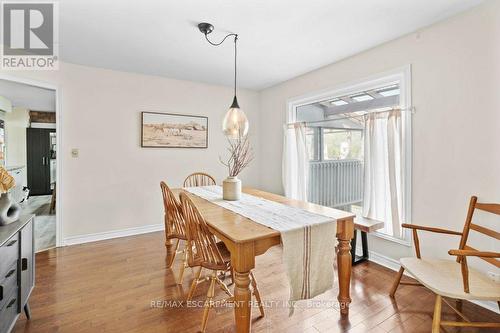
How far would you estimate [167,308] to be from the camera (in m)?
1.86

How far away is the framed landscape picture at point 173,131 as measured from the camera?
3586 millimetres

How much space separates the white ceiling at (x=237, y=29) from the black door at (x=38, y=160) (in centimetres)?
481

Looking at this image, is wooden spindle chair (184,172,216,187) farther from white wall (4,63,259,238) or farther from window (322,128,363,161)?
window (322,128,363,161)

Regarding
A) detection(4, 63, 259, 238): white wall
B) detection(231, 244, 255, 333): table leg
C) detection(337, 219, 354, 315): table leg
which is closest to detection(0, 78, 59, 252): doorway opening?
detection(4, 63, 259, 238): white wall

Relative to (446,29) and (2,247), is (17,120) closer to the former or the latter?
(2,247)

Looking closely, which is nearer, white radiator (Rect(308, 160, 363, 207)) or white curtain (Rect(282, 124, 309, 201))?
white radiator (Rect(308, 160, 363, 207))

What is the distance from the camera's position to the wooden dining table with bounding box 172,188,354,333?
52.1 inches

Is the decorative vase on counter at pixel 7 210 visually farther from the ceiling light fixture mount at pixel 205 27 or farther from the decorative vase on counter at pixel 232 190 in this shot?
the ceiling light fixture mount at pixel 205 27

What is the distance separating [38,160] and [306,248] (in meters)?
7.72

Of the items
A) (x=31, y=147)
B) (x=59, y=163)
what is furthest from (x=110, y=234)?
(x=31, y=147)

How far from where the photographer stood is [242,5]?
1.90 m

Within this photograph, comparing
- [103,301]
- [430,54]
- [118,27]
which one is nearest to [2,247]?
[103,301]

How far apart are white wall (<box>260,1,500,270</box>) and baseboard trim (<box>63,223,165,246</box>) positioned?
3.12 m

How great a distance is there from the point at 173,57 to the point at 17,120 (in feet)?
17.9
